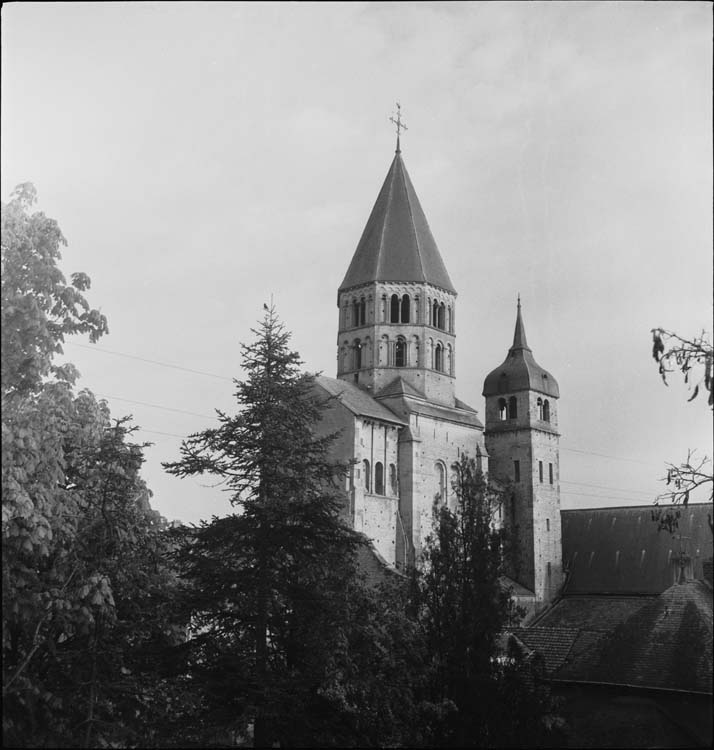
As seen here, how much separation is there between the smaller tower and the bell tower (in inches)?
201

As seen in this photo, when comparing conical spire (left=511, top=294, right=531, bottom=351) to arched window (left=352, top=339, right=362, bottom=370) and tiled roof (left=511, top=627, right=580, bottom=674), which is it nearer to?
arched window (left=352, top=339, right=362, bottom=370)

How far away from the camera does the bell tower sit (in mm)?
44812

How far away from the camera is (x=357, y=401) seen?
4125 cm

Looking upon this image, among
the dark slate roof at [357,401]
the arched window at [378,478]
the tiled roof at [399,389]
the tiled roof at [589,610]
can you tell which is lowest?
the tiled roof at [589,610]

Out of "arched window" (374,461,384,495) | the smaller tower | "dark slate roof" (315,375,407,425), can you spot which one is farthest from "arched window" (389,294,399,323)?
the smaller tower

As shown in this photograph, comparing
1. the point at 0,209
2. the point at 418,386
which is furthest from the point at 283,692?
the point at 418,386

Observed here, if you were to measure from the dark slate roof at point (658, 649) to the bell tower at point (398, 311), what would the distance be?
2555 centimetres

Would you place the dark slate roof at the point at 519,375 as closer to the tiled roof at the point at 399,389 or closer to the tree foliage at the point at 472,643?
the tiled roof at the point at 399,389

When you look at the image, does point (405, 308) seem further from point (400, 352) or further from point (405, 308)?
point (400, 352)

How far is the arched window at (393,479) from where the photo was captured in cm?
4119

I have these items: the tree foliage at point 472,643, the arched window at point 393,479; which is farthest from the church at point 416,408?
the tree foliage at point 472,643

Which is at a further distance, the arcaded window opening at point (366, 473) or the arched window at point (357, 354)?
the arched window at point (357, 354)

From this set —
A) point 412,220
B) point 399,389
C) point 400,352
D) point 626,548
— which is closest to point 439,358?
point 400,352

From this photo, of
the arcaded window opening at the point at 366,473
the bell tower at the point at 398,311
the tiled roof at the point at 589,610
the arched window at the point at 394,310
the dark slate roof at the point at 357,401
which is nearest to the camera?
the arcaded window opening at the point at 366,473
